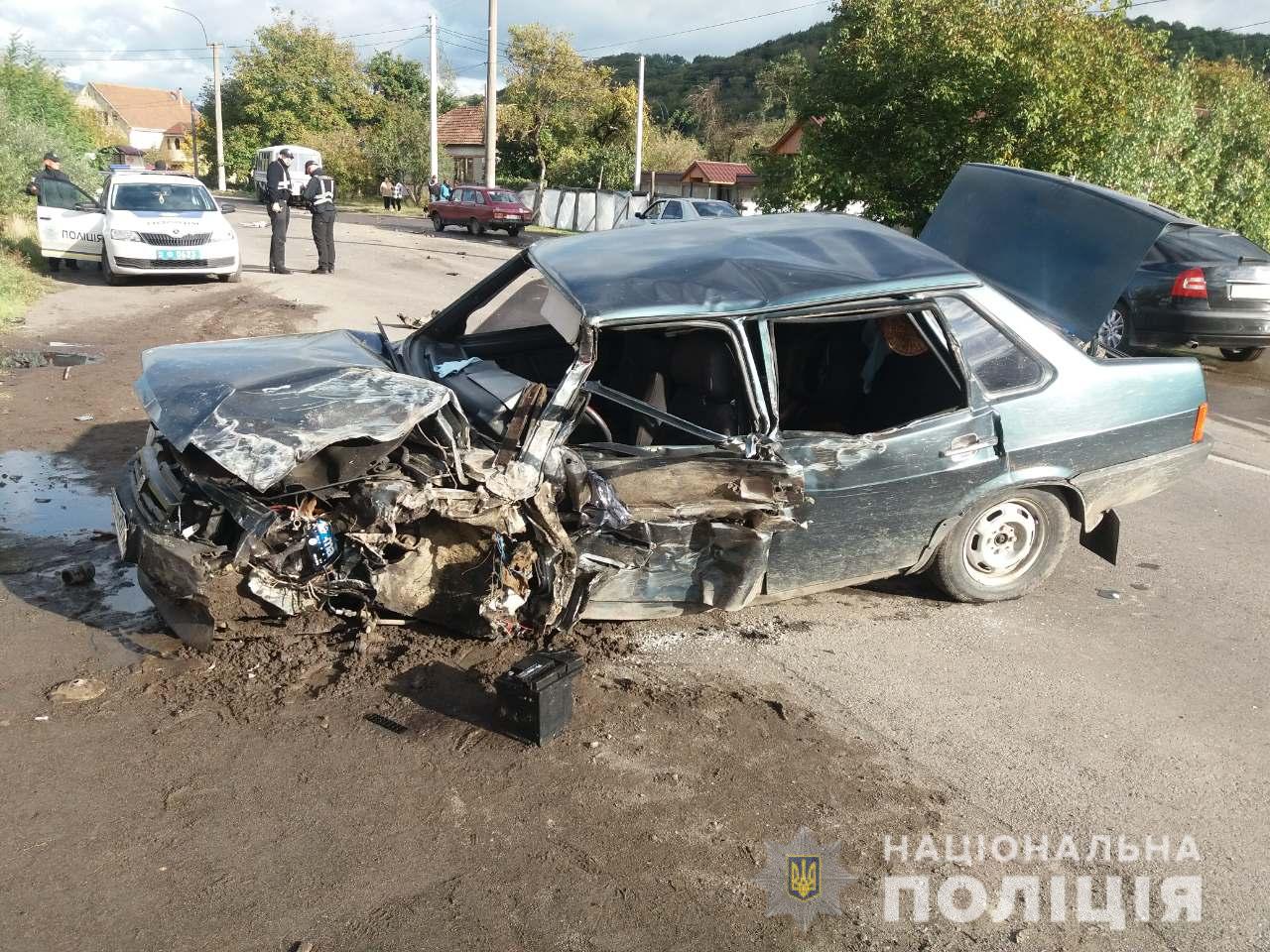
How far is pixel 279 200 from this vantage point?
1585 centimetres

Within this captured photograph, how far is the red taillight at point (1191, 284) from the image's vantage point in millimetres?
10766

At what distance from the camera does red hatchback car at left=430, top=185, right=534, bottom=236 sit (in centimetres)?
2936

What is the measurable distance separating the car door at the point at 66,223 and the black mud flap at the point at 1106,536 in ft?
48.1

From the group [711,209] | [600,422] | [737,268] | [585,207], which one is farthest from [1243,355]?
[585,207]

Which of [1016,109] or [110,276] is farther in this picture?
[1016,109]

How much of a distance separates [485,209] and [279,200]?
14063mm

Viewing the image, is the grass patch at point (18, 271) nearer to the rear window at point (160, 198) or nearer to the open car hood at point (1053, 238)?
the rear window at point (160, 198)

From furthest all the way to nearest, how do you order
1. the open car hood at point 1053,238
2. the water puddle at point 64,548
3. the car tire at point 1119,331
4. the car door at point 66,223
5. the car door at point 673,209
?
the car door at point 673,209 → the car door at point 66,223 → the car tire at point 1119,331 → the open car hood at point 1053,238 → the water puddle at point 64,548

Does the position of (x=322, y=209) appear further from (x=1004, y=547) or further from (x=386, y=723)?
(x=386, y=723)

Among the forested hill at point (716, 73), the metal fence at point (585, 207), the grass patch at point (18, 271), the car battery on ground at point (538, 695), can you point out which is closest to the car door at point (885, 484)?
the car battery on ground at point (538, 695)

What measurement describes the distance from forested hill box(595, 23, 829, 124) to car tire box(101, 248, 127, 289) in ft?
238

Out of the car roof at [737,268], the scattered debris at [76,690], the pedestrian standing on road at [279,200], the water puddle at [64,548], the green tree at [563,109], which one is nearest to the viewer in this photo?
the scattered debris at [76,690]

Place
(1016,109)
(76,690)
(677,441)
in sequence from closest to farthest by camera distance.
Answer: (76,690)
(677,441)
(1016,109)

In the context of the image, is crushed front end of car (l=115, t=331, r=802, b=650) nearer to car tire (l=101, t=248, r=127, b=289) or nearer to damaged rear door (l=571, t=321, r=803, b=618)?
damaged rear door (l=571, t=321, r=803, b=618)
